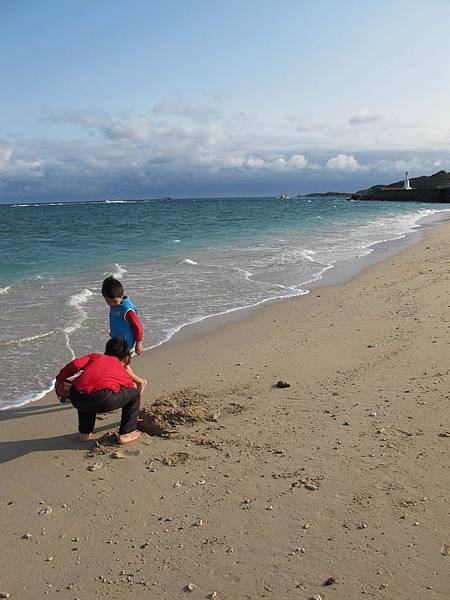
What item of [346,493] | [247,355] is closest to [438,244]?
[247,355]

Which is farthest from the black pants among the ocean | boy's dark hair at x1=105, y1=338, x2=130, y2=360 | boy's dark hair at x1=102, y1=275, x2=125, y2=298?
the ocean

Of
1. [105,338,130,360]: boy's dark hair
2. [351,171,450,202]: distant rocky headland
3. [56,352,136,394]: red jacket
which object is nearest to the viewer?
[56,352,136,394]: red jacket

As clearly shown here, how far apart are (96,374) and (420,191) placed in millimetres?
84017

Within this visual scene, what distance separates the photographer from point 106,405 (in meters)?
4.54

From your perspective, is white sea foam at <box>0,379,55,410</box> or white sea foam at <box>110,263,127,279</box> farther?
white sea foam at <box>110,263,127,279</box>

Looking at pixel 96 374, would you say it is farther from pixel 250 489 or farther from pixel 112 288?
pixel 250 489

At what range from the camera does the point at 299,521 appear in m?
3.39

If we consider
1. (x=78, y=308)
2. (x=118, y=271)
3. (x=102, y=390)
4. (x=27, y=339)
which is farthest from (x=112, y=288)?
(x=118, y=271)

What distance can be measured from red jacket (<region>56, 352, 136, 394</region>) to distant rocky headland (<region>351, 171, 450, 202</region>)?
7828cm

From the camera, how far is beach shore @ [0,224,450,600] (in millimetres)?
2939

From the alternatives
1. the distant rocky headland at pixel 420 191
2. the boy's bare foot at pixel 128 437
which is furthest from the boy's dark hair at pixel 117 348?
the distant rocky headland at pixel 420 191

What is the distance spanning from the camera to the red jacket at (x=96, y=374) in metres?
4.46

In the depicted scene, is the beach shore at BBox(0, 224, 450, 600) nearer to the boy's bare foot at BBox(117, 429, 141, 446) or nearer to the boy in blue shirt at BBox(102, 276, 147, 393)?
the boy's bare foot at BBox(117, 429, 141, 446)

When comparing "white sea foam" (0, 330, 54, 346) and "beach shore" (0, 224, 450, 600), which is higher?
"white sea foam" (0, 330, 54, 346)
